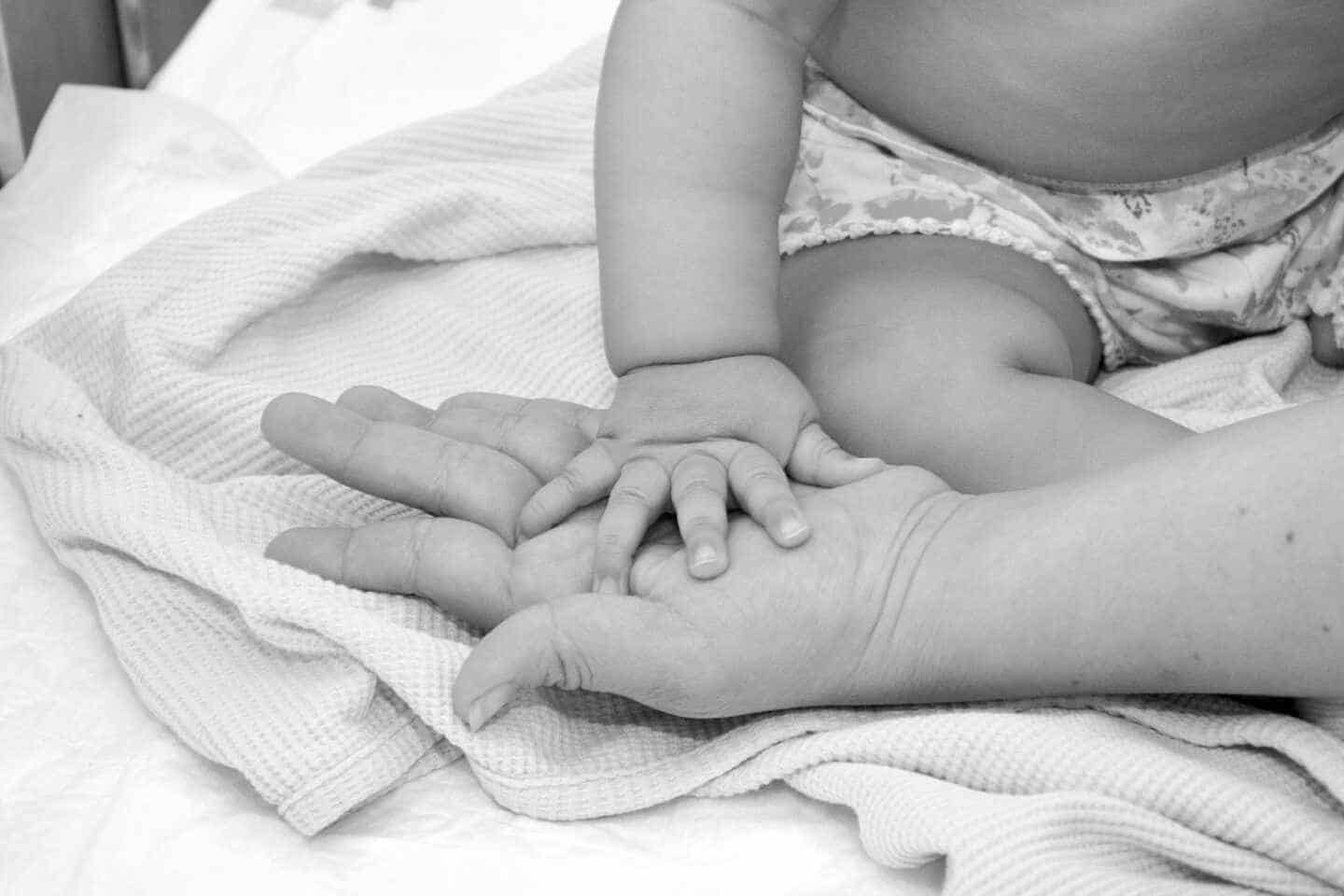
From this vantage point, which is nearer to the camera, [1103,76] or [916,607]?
[916,607]

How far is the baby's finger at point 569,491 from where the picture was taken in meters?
0.64

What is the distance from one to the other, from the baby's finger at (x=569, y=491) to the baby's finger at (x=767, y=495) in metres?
0.05

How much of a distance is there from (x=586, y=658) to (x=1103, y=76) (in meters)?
0.43

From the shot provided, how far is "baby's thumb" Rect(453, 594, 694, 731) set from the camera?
569 millimetres

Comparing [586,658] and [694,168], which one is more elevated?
[694,168]

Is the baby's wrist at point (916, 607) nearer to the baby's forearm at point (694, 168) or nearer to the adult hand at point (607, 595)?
the adult hand at point (607, 595)

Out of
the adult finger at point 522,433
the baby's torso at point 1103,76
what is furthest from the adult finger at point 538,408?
the baby's torso at point 1103,76

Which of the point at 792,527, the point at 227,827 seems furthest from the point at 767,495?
the point at 227,827

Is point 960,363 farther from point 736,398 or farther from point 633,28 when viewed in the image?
point 633,28

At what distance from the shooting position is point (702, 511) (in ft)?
2.00

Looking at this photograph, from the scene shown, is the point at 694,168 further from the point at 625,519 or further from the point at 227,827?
the point at 227,827

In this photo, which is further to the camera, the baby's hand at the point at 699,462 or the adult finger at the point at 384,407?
the adult finger at the point at 384,407

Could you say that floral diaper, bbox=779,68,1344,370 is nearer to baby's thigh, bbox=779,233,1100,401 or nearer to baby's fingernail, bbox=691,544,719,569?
baby's thigh, bbox=779,233,1100,401

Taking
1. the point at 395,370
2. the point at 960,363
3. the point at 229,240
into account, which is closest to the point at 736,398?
the point at 960,363
